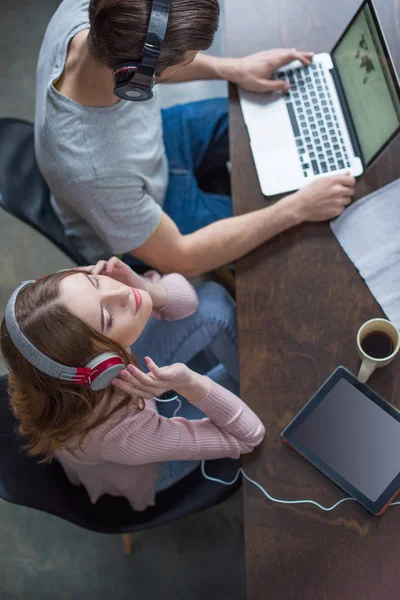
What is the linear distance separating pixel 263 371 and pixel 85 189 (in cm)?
53

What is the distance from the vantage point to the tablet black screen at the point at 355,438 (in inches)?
44.2

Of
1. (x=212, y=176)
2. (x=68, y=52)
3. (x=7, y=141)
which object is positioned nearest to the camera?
(x=68, y=52)

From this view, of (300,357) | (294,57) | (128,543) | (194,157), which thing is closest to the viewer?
(300,357)

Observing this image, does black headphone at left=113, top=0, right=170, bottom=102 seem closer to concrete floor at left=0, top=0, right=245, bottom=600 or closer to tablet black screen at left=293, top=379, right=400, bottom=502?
tablet black screen at left=293, top=379, right=400, bottom=502

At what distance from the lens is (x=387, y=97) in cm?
123

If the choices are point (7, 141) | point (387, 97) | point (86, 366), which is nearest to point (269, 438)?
point (86, 366)

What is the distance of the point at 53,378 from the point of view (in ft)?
3.40

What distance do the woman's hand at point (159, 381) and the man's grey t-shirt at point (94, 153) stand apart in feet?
1.17

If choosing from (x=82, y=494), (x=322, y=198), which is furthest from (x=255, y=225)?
(x=82, y=494)

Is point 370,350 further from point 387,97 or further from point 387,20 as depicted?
point 387,20

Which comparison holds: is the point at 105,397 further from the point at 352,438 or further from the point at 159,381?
the point at 352,438

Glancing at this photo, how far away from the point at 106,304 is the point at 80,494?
0.50 m

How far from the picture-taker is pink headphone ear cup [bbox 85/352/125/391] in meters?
1.02

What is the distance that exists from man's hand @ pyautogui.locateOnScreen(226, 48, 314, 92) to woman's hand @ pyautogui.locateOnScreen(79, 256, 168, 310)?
547 millimetres
